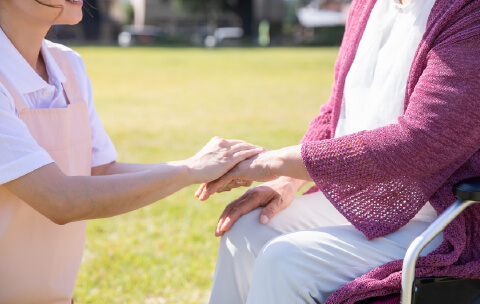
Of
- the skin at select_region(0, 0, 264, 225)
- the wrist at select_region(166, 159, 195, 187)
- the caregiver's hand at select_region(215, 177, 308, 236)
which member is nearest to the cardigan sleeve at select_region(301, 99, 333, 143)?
the caregiver's hand at select_region(215, 177, 308, 236)

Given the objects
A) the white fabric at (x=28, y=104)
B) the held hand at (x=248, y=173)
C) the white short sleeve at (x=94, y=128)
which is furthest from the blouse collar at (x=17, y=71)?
the held hand at (x=248, y=173)

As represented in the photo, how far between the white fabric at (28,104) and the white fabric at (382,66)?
99cm

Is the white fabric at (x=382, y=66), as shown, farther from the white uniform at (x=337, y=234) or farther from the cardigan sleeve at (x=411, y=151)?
the cardigan sleeve at (x=411, y=151)

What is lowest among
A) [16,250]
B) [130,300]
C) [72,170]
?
[130,300]

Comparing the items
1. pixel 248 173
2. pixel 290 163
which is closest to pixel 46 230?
pixel 248 173

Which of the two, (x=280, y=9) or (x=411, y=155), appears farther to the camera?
(x=280, y=9)

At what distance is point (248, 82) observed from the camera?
1764cm

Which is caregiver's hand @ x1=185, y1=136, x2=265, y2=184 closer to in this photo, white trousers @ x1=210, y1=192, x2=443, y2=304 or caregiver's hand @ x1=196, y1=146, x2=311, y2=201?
caregiver's hand @ x1=196, y1=146, x2=311, y2=201

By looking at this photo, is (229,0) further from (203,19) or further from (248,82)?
(248,82)

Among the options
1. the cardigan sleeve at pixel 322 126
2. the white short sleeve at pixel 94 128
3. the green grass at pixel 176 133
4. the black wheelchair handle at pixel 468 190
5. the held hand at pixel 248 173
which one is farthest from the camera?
the green grass at pixel 176 133

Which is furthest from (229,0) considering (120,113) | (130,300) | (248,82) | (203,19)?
(130,300)

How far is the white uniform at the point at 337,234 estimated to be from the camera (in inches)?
77.0

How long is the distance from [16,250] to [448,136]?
1.47m

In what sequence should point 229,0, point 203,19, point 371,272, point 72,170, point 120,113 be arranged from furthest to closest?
point 203,19 < point 229,0 < point 120,113 < point 72,170 < point 371,272
